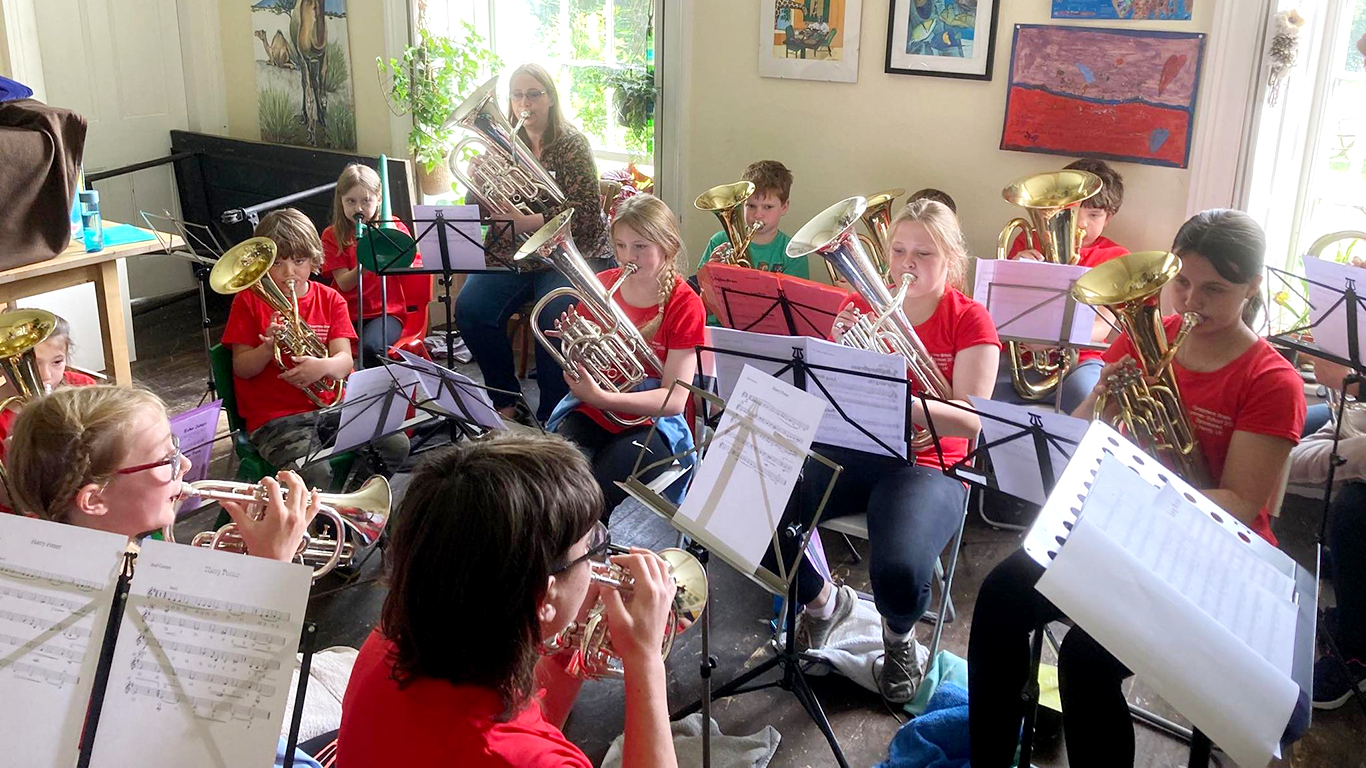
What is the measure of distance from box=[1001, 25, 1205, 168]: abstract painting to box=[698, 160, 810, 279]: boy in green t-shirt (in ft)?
2.93

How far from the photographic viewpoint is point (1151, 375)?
232 centimetres

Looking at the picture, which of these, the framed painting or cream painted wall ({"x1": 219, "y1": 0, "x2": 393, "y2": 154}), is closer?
the framed painting

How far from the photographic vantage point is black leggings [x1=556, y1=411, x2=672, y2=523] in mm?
2943

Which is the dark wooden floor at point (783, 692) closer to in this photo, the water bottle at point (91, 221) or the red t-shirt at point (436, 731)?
the red t-shirt at point (436, 731)

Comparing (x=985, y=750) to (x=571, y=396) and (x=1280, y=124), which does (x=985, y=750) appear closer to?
(x=571, y=396)

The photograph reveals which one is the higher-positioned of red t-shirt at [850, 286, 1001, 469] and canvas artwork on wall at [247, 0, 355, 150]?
canvas artwork on wall at [247, 0, 355, 150]

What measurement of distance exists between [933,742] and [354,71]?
4.68 metres

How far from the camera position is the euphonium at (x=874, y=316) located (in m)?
2.63

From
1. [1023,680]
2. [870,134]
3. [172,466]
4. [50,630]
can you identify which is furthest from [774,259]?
[50,630]

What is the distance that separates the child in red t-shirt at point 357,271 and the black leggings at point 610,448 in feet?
4.03

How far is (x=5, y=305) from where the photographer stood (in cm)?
354

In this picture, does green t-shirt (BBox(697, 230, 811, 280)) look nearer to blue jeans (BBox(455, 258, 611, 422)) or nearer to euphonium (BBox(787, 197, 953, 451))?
blue jeans (BBox(455, 258, 611, 422))

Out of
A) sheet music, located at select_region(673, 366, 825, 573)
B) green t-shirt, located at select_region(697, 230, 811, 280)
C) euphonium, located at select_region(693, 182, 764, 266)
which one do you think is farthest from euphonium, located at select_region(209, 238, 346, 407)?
sheet music, located at select_region(673, 366, 825, 573)

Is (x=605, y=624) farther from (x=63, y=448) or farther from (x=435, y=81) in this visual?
(x=435, y=81)
